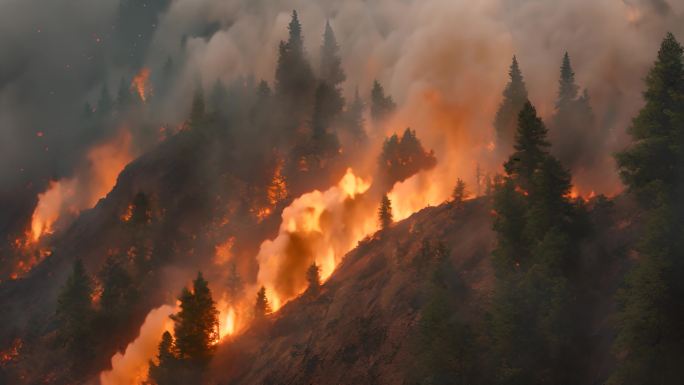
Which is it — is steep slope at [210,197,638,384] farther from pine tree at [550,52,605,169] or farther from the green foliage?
the green foliage

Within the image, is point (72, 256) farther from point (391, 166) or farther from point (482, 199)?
point (482, 199)

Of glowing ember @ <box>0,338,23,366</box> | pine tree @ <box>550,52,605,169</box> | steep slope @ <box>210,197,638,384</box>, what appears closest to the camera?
steep slope @ <box>210,197,638,384</box>

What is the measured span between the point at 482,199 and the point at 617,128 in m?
29.4

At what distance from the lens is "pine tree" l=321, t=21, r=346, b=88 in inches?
5684

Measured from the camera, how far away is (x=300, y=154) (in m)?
123

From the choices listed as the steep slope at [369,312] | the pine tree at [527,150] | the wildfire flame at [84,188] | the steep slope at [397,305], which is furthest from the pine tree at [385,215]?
the wildfire flame at [84,188]

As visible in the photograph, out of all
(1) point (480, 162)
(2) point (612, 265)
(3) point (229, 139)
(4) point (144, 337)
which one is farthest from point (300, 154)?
(2) point (612, 265)

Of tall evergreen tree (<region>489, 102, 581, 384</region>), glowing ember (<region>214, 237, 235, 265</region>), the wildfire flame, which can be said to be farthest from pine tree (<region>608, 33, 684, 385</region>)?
the wildfire flame

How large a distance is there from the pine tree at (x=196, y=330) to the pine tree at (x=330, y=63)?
7945 centimetres

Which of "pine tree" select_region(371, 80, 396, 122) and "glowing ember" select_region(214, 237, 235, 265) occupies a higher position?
"pine tree" select_region(371, 80, 396, 122)

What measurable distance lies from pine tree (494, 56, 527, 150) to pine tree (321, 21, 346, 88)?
51006 millimetres

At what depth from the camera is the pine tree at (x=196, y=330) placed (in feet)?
232

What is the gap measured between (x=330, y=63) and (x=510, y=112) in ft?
195

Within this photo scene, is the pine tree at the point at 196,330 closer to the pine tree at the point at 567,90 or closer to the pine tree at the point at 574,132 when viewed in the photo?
the pine tree at the point at 574,132
